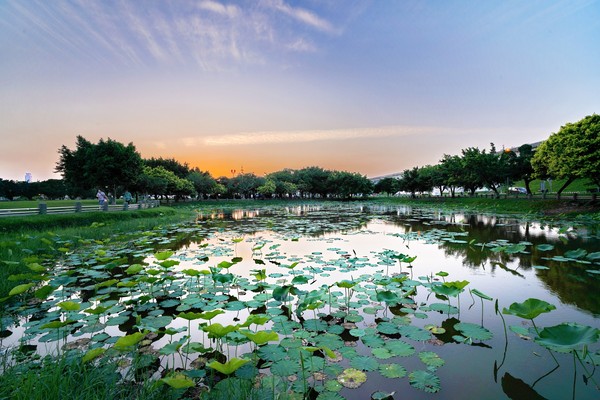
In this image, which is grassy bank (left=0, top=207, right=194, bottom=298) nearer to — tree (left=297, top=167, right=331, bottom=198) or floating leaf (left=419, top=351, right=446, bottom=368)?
floating leaf (left=419, top=351, right=446, bottom=368)

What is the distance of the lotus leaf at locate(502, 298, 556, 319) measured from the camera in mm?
2738

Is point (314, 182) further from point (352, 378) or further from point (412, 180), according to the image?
point (352, 378)

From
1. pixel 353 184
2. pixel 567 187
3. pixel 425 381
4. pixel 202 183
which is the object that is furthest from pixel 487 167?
pixel 202 183

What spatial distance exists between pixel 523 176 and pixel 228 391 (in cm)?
4065

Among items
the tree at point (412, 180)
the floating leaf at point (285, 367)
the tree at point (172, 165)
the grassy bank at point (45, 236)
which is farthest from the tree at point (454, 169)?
the tree at point (172, 165)

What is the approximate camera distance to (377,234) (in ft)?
41.3

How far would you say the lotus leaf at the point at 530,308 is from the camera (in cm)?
274

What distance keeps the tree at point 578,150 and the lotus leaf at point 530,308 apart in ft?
72.8

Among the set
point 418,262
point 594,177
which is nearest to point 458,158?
point 594,177

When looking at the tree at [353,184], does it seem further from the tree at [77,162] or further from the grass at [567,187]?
the tree at [77,162]

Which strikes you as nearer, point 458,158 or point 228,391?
point 228,391

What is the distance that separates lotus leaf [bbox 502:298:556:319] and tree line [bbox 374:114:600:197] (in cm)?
2218

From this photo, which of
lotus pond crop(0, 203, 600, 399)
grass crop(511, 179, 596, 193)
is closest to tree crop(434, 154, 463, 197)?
grass crop(511, 179, 596, 193)

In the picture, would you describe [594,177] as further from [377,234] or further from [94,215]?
[94,215]
